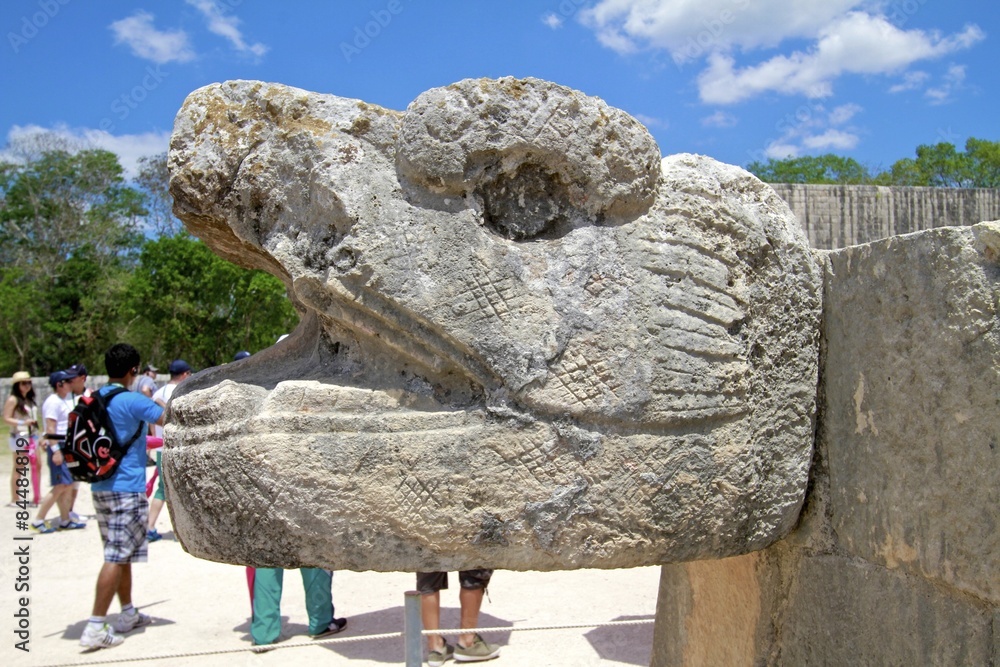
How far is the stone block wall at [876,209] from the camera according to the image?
5.32 meters

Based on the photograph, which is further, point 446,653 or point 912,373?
point 446,653

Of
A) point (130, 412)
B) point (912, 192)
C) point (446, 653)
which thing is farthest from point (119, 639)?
point (912, 192)

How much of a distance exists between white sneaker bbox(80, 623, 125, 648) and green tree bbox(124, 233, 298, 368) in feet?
63.0

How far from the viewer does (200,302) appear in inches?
961

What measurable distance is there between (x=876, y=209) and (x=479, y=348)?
185 inches

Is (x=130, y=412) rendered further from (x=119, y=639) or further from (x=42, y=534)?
(x=42, y=534)

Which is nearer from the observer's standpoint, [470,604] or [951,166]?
[470,604]

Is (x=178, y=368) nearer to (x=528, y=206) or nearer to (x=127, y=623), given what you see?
(x=127, y=623)

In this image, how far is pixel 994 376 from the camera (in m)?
1.41

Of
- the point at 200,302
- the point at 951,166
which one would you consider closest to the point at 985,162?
the point at 951,166

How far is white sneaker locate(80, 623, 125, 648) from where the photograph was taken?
16.9 ft

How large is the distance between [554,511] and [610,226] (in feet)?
1.74

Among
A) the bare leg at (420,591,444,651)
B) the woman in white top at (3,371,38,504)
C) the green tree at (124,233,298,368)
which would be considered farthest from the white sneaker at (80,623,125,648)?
the green tree at (124,233,298,368)

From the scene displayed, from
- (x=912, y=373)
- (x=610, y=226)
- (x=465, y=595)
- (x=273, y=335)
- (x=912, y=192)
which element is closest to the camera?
(x=912, y=373)
